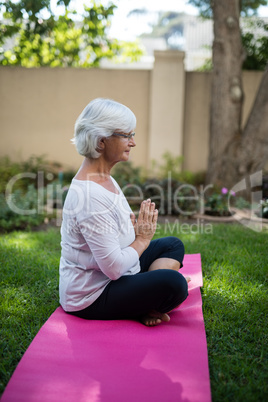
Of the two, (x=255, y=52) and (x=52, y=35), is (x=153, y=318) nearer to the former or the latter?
(x=255, y=52)

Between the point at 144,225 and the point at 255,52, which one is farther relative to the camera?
the point at 255,52

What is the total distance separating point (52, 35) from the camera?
438 inches

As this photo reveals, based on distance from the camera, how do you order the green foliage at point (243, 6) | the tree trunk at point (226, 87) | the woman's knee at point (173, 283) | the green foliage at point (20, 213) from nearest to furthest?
the woman's knee at point (173, 283), the green foliage at point (20, 213), the tree trunk at point (226, 87), the green foliage at point (243, 6)

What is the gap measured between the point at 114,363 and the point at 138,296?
17.7 inches

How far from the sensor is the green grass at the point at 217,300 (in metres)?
2.20

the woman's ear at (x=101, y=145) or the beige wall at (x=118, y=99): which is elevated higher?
the beige wall at (x=118, y=99)

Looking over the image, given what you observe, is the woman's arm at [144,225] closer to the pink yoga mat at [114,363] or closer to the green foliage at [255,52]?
the pink yoga mat at [114,363]

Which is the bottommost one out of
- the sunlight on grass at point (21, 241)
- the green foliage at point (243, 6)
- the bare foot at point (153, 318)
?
the bare foot at point (153, 318)

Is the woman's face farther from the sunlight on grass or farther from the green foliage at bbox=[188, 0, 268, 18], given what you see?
the green foliage at bbox=[188, 0, 268, 18]

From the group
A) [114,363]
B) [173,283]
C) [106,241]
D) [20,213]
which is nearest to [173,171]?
[20,213]

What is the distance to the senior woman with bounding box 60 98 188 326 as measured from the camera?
7.91ft

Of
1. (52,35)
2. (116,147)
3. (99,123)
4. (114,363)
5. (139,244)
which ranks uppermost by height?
(52,35)

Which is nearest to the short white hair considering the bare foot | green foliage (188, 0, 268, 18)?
the bare foot

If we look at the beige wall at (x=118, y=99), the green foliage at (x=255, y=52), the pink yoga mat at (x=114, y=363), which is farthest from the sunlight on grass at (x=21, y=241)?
the green foliage at (x=255, y=52)
